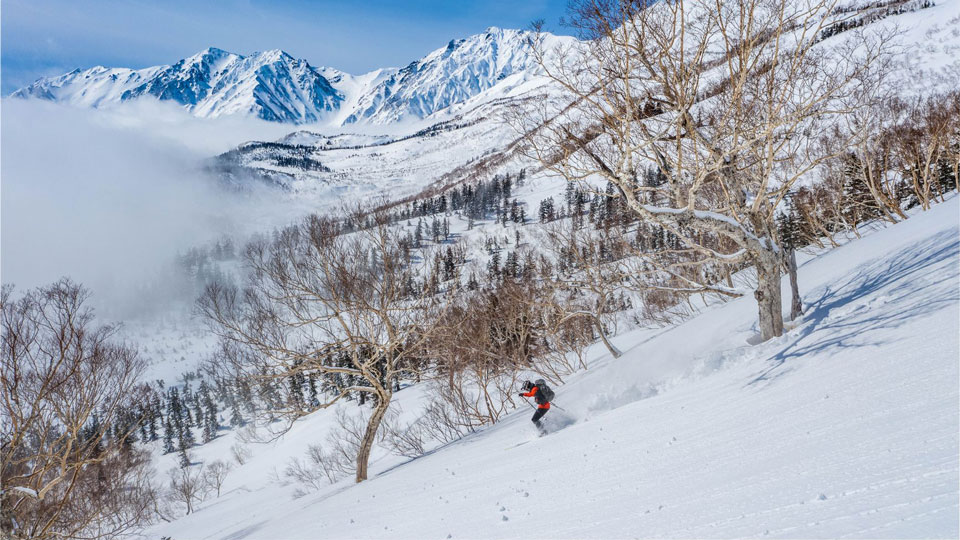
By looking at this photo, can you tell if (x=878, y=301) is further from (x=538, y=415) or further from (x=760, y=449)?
(x=538, y=415)

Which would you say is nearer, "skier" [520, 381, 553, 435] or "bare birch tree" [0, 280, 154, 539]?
"skier" [520, 381, 553, 435]

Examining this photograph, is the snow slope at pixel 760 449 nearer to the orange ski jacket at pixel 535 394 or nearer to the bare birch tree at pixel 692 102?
the orange ski jacket at pixel 535 394

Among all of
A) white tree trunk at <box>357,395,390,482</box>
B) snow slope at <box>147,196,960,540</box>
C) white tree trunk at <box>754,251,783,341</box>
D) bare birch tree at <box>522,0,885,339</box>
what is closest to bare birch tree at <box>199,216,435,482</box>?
white tree trunk at <box>357,395,390,482</box>

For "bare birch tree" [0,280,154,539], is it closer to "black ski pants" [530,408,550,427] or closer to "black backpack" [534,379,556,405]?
"black ski pants" [530,408,550,427]

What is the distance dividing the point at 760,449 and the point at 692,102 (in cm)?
459

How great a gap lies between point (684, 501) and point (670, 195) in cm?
490

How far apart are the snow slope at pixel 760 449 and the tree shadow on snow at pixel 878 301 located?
35mm

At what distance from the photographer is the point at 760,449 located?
3248mm

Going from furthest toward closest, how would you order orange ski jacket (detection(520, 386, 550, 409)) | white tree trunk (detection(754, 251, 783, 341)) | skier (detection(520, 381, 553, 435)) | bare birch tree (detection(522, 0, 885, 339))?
1. orange ski jacket (detection(520, 386, 550, 409))
2. skier (detection(520, 381, 553, 435))
3. white tree trunk (detection(754, 251, 783, 341))
4. bare birch tree (detection(522, 0, 885, 339))

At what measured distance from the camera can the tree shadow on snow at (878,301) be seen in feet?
16.8

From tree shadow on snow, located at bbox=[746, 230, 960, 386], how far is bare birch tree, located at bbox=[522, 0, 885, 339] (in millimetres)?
907

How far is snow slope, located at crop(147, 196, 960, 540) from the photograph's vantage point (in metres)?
2.25

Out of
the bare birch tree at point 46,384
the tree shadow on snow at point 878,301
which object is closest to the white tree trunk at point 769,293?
the tree shadow on snow at point 878,301

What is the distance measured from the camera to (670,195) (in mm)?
6711
